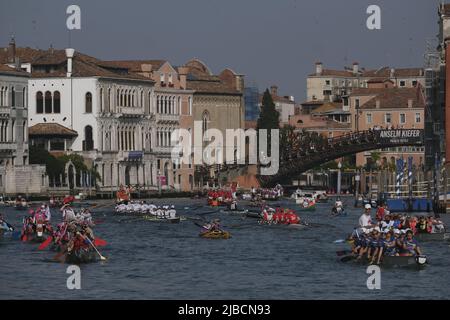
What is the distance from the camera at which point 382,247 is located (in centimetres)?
5916

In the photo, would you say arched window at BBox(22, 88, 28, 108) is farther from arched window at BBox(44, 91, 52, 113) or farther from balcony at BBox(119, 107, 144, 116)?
balcony at BBox(119, 107, 144, 116)

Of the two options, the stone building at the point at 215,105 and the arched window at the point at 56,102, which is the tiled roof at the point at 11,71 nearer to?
the arched window at the point at 56,102

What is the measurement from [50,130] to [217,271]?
7085 centimetres

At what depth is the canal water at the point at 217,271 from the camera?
53156mm

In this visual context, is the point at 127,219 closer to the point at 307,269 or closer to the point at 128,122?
the point at 307,269

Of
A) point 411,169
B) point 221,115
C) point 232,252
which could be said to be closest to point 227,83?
point 221,115

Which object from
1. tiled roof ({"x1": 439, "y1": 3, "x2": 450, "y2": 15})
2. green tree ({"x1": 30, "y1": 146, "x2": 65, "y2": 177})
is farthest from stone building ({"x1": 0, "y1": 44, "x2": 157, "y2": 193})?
tiled roof ({"x1": 439, "y1": 3, "x2": 450, "y2": 15})

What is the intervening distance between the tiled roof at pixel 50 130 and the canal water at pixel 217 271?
48.7 meters

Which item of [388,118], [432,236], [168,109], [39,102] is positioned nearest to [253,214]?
[432,236]

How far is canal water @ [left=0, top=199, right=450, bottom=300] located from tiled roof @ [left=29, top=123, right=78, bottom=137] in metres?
48.7

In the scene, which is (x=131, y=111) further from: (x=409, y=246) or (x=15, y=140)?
(x=409, y=246)

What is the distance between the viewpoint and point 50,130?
12938cm

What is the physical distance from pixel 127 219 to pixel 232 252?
22.6 m

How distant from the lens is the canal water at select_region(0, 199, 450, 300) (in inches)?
2093
